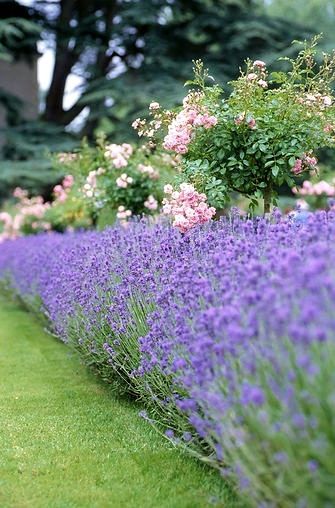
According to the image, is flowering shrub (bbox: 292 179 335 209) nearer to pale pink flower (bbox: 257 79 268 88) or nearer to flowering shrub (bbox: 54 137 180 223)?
flowering shrub (bbox: 54 137 180 223)

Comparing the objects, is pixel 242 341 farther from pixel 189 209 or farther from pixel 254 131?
pixel 254 131

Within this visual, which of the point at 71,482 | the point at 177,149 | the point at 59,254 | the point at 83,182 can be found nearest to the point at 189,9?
the point at 83,182

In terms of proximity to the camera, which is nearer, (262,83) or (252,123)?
(252,123)

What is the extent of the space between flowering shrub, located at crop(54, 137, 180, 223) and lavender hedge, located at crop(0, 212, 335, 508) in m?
3.30

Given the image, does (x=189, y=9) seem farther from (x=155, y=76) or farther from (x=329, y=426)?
(x=329, y=426)

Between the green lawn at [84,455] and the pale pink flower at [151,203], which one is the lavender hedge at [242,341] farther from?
the pale pink flower at [151,203]

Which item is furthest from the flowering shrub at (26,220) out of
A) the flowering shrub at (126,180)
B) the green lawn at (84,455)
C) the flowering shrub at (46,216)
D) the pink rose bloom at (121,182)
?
the green lawn at (84,455)

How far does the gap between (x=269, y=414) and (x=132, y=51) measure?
548 inches

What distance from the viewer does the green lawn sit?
119 inches

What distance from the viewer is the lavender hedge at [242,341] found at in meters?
1.92

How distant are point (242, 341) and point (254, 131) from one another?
289 cm

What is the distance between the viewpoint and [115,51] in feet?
49.4

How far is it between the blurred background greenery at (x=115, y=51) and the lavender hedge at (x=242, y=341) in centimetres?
887

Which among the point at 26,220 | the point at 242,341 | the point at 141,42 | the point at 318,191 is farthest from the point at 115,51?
the point at 242,341
